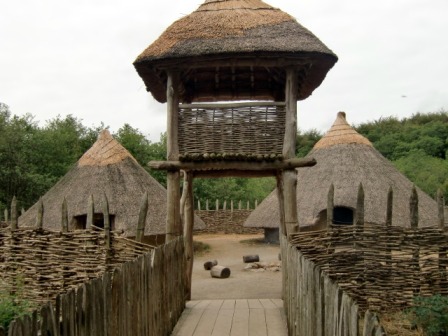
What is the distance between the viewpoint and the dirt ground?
12773 millimetres

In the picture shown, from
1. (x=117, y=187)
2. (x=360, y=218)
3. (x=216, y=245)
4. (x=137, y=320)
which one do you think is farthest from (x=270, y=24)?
(x=216, y=245)

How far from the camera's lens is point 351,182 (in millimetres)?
19609

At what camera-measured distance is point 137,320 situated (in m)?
5.29

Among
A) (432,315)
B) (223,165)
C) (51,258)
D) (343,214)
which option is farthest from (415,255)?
(343,214)

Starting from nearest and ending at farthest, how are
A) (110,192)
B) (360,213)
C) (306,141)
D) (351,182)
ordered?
(360,213)
(110,192)
(351,182)
(306,141)

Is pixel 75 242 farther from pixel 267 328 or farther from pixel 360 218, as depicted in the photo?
pixel 360 218

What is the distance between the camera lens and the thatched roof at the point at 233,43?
9773 mm

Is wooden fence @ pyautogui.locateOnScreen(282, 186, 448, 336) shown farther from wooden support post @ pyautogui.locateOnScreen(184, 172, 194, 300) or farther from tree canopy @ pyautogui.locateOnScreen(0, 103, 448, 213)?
tree canopy @ pyautogui.locateOnScreen(0, 103, 448, 213)

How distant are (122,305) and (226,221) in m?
25.4

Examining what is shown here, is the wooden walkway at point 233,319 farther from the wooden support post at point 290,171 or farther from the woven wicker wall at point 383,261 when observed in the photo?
the wooden support post at point 290,171

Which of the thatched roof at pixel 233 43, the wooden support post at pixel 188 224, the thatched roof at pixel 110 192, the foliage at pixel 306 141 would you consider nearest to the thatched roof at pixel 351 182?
the thatched roof at pixel 110 192

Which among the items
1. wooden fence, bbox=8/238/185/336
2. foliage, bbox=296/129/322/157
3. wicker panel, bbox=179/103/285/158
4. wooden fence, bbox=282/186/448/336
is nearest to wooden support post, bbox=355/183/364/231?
wooden fence, bbox=282/186/448/336

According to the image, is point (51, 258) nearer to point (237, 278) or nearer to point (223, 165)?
point (223, 165)

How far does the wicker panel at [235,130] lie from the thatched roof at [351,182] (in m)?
9.40
